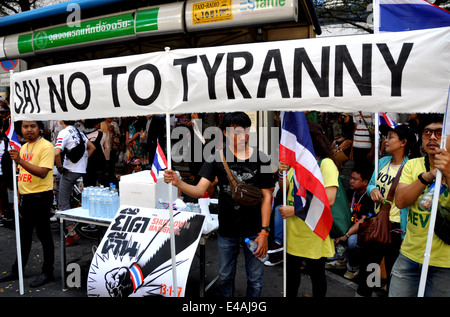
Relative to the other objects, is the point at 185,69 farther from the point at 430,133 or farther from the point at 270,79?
the point at 430,133

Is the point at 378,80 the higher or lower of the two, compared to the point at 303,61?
lower

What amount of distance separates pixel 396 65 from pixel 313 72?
0.56 m

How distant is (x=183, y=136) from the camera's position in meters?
9.70

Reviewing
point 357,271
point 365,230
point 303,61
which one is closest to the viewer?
point 303,61

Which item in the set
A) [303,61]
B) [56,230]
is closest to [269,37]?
[303,61]

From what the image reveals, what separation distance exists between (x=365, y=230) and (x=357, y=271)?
1588 millimetres

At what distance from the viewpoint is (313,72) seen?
2529 millimetres

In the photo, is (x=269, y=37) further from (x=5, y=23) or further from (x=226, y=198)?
(x=5, y=23)

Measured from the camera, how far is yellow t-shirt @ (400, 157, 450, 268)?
2.38 meters

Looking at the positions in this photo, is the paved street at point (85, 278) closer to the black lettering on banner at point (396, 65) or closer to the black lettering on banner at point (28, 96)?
the black lettering on banner at point (28, 96)

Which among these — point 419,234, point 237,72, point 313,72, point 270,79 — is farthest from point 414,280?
point 237,72

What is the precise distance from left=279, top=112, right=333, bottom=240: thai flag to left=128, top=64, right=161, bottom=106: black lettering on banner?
117cm

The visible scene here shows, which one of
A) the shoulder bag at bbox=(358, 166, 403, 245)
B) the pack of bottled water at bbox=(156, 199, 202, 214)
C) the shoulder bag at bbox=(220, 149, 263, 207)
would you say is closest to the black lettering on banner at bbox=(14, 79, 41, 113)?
the pack of bottled water at bbox=(156, 199, 202, 214)

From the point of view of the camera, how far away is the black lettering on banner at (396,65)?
2287 millimetres
